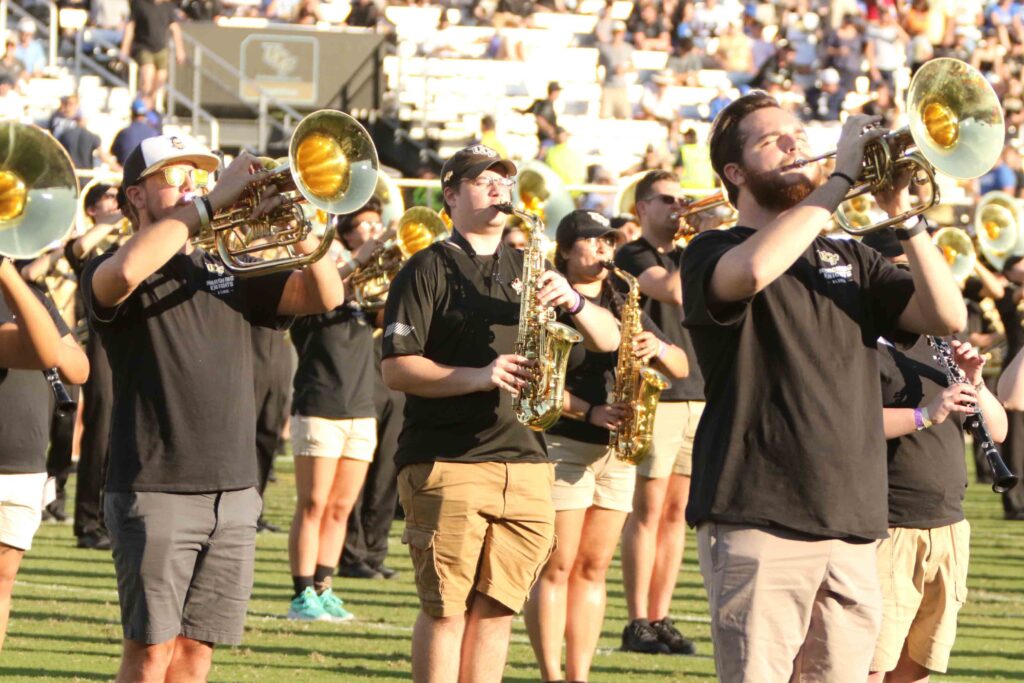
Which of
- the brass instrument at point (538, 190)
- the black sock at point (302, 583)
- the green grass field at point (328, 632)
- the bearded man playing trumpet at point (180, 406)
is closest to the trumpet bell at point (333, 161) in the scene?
the bearded man playing trumpet at point (180, 406)

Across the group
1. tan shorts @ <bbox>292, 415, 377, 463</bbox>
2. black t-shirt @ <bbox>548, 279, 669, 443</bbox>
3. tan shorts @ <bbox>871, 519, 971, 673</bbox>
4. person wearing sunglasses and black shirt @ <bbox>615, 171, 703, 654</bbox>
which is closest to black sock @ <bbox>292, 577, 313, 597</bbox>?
tan shorts @ <bbox>292, 415, 377, 463</bbox>

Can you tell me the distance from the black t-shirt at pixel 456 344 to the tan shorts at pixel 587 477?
1183 mm

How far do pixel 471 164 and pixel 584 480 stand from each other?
169cm

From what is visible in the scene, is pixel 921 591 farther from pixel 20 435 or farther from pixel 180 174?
pixel 20 435

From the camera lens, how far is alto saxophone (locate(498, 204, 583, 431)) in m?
5.78

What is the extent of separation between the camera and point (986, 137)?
4.89 m

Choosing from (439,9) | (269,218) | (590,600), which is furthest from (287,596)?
(439,9)

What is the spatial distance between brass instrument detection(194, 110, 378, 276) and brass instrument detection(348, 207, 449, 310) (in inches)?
137

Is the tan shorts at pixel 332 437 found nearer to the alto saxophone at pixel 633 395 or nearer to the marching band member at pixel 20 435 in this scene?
the alto saxophone at pixel 633 395

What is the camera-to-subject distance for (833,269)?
4602mm

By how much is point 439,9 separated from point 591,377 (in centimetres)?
1822

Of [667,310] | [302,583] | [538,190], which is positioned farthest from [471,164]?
[538,190]

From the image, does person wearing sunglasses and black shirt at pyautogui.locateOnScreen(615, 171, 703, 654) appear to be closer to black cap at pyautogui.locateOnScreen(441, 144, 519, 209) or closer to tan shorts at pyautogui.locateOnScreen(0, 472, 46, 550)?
black cap at pyautogui.locateOnScreen(441, 144, 519, 209)

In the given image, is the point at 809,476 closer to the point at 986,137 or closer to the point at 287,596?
the point at 986,137
